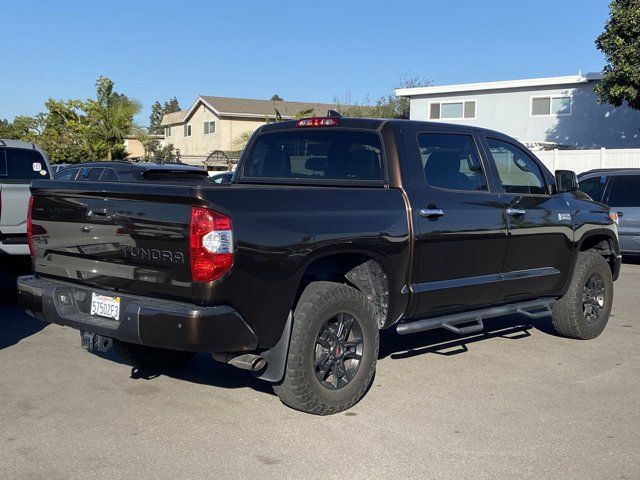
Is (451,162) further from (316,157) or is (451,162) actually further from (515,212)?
(316,157)

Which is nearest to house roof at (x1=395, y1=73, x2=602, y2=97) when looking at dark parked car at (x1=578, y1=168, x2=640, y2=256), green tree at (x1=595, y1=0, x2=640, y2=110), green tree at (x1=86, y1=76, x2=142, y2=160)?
green tree at (x1=595, y1=0, x2=640, y2=110)

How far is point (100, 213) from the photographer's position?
16.0 ft

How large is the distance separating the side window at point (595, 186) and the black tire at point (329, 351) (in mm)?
9964

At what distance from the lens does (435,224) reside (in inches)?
228

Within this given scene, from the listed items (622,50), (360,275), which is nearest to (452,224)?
(360,275)

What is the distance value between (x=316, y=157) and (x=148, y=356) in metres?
2.12

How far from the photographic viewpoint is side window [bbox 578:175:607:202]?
14234 mm

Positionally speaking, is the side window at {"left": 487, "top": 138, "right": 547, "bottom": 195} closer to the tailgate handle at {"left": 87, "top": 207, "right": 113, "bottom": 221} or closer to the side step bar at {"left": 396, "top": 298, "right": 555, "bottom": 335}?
the side step bar at {"left": 396, "top": 298, "right": 555, "bottom": 335}

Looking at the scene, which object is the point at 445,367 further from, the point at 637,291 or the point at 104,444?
the point at 637,291

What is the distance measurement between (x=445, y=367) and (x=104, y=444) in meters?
3.07

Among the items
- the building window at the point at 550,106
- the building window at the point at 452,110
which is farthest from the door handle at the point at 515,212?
the building window at the point at 452,110

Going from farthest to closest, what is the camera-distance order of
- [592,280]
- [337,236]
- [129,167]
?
[129,167] < [592,280] < [337,236]

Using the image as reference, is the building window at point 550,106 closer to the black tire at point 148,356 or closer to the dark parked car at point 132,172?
the dark parked car at point 132,172

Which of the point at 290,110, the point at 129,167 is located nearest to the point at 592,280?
the point at 129,167
